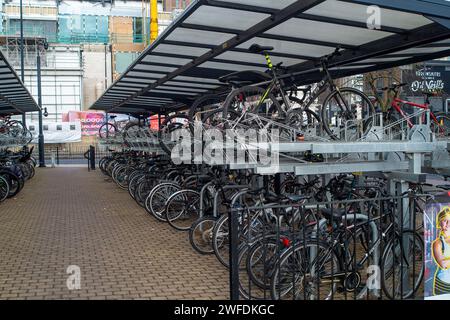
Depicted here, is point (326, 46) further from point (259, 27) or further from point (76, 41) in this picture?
point (76, 41)

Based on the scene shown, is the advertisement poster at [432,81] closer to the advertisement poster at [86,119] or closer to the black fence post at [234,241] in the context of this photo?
the black fence post at [234,241]

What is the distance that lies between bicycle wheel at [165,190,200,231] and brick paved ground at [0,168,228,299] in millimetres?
207

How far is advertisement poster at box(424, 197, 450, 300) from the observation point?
4.02 m

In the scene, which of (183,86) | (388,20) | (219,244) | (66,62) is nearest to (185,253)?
(219,244)

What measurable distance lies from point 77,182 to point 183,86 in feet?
23.4

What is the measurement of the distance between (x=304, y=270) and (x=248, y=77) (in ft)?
11.2

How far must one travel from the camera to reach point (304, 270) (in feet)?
14.1

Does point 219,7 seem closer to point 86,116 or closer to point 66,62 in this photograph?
point 86,116

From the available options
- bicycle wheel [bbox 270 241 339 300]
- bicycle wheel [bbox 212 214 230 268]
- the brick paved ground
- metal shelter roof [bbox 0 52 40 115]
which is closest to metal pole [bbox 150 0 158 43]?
metal shelter roof [bbox 0 52 40 115]

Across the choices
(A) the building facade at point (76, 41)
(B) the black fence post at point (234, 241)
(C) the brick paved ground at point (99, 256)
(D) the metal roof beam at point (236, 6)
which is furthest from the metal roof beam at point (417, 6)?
(A) the building facade at point (76, 41)

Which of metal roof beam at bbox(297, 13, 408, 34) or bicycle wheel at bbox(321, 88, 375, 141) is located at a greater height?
metal roof beam at bbox(297, 13, 408, 34)

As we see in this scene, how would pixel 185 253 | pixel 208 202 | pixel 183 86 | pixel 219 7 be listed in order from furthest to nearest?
pixel 183 86 → pixel 208 202 → pixel 185 253 → pixel 219 7

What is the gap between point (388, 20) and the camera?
5828mm

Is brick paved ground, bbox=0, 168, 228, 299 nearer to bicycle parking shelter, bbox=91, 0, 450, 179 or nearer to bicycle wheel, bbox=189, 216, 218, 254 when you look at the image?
bicycle wheel, bbox=189, 216, 218, 254
